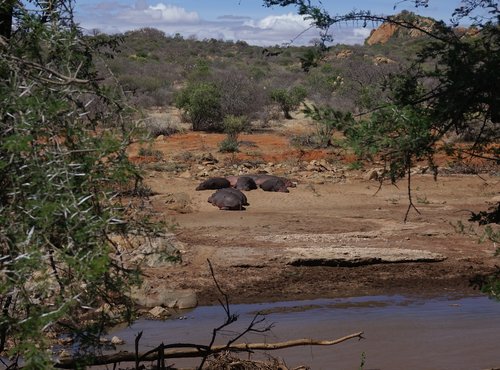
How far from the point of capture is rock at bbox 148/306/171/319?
34.8 ft

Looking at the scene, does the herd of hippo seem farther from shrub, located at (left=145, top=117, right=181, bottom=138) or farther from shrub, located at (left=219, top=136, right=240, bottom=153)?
shrub, located at (left=145, top=117, right=181, bottom=138)

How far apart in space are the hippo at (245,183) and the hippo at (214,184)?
0.22 meters

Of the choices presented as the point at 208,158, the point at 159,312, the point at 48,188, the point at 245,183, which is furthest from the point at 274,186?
the point at 48,188

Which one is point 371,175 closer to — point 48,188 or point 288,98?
point 288,98

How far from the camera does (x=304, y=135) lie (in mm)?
22500

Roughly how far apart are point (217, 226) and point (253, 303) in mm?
3017

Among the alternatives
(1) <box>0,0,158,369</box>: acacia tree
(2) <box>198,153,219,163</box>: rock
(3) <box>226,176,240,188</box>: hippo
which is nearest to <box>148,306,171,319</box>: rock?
(1) <box>0,0,158,369</box>: acacia tree

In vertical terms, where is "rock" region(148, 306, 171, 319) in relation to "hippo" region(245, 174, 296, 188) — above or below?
below

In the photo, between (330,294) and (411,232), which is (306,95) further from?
(330,294)

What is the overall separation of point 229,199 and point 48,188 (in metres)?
11.4

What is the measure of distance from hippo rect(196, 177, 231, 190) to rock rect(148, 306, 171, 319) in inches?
238

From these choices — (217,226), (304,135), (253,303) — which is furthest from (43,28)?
(304,135)

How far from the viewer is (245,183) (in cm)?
1662

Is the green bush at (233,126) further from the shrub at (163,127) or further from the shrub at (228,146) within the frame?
the shrub at (163,127)
